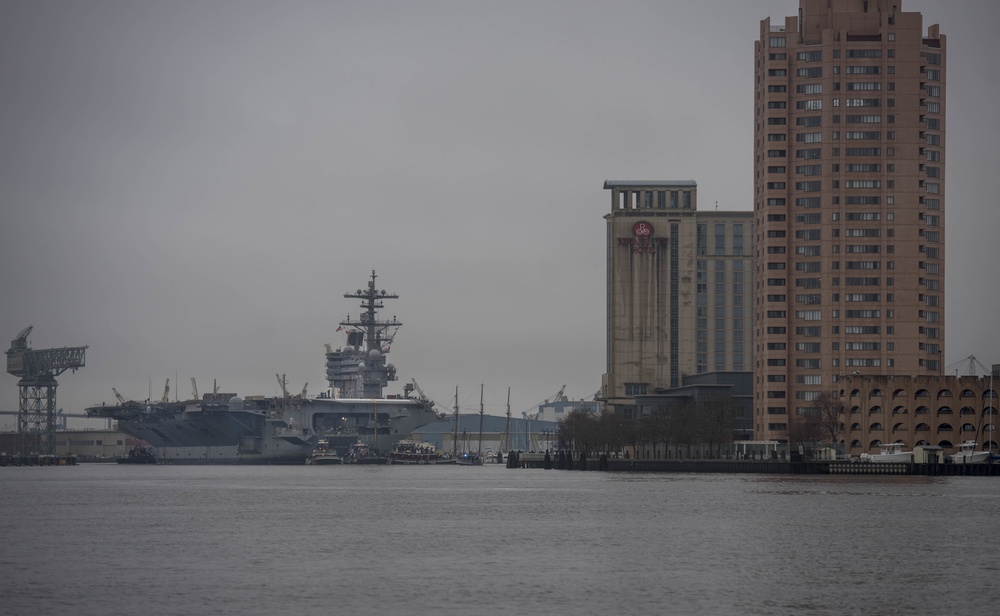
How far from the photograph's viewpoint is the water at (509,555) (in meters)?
55.0

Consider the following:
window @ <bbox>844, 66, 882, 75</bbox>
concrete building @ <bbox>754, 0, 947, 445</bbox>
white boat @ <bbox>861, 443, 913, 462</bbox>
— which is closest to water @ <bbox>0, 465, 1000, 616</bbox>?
white boat @ <bbox>861, 443, 913, 462</bbox>

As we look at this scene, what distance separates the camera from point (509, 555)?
71188 millimetres

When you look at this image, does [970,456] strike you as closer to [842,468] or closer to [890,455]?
[890,455]

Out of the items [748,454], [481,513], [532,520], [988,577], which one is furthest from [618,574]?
[748,454]

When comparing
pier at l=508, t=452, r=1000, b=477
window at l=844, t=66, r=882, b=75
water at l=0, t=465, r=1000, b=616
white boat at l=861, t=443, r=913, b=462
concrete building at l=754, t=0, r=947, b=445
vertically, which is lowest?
water at l=0, t=465, r=1000, b=616

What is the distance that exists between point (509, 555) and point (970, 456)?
112657 mm

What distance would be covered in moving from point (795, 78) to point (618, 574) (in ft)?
479

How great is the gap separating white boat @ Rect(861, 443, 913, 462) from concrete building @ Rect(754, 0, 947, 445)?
18.9m

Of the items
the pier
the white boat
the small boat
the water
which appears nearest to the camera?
the water

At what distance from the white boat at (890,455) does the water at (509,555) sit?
4706 centimetres

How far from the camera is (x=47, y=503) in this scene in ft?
393

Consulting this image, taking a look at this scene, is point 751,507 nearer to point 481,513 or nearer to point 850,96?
point 481,513

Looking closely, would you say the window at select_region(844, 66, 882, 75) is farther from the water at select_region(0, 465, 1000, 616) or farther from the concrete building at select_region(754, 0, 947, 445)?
the water at select_region(0, 465, 1000, 616)

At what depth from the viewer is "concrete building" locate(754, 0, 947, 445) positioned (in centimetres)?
19562
